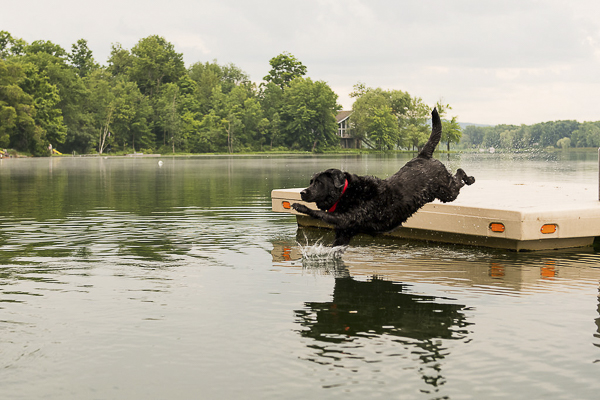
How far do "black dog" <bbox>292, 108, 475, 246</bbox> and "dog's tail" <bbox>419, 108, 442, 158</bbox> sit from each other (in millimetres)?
291

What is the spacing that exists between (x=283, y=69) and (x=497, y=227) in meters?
150

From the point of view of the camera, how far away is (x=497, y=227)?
1052 centimetres

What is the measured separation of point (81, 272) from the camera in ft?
30.4

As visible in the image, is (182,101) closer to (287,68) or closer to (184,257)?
(287,68)

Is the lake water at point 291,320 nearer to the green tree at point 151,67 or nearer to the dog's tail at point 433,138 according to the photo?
the dog's tail at point 433,138

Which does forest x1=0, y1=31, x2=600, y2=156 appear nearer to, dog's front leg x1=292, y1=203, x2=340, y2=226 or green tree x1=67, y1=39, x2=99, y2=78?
green tree x1=67, y1=39, x2=99, y2=78

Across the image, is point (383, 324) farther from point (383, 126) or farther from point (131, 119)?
point (383, 126)

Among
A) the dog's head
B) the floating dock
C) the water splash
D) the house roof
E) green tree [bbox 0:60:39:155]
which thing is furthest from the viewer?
the house roof

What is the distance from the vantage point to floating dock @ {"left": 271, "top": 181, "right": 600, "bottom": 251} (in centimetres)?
1029

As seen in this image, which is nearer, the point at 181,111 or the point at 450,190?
the point at 450,190

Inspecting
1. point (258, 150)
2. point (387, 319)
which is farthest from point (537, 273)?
point (258, 150)

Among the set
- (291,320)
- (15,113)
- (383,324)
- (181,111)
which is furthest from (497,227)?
(181,111)

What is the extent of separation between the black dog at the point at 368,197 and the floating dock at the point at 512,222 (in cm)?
152

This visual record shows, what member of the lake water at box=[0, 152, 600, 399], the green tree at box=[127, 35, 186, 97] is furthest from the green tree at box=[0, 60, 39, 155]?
the lake water at box=[0, 152, 600, 399]
